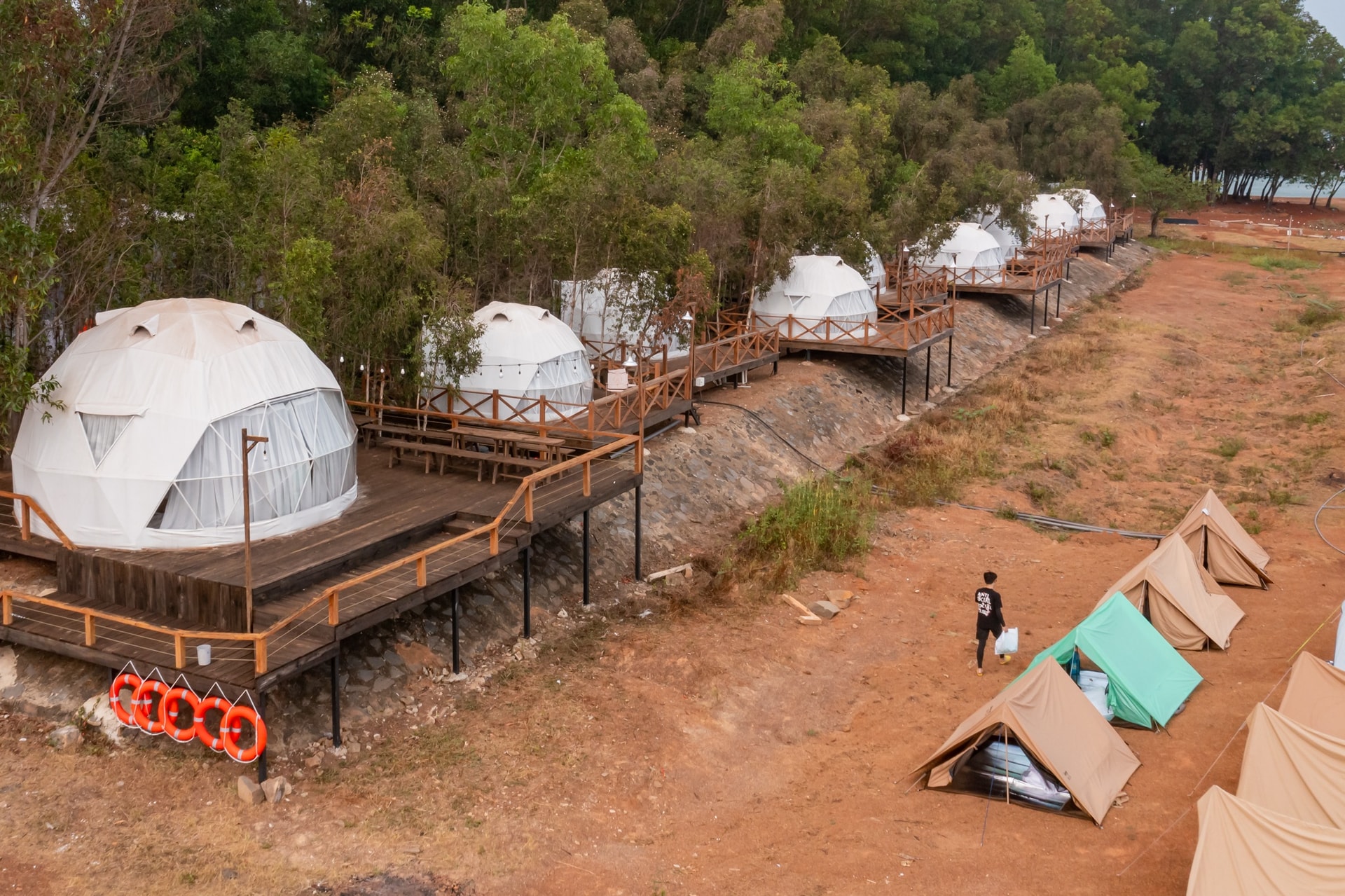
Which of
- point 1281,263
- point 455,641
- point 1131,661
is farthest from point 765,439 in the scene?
point 1281,263

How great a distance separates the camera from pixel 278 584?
17.0m

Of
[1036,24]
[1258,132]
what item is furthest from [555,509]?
[1258,132]

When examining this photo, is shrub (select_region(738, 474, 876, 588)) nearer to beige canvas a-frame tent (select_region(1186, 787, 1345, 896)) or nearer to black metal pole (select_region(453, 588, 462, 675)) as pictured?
black metal pole (select_region(453, 588, 462, 675))

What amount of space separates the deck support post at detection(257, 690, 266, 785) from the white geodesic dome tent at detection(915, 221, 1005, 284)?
1685 inches

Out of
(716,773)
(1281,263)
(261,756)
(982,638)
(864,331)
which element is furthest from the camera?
(1281,263)

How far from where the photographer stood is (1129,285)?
6656cm

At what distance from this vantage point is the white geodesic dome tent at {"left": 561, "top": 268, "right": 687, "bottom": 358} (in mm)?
30984

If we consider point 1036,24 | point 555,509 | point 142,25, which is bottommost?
point 555,509

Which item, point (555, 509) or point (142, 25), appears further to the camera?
point (142, 25)

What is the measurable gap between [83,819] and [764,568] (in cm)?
1360

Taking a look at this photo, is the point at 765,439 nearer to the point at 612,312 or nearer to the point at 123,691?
the point at 612,312

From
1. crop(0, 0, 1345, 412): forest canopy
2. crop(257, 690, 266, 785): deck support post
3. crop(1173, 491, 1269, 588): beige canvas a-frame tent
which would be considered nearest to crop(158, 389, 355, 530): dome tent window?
crop(0, 0, 1345, 412): forest canopy

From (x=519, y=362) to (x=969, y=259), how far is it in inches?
1306

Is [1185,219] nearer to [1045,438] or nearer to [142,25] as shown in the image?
[1045,438]
